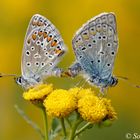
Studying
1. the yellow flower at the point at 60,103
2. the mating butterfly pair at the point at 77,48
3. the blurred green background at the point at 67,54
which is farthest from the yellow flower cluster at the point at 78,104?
the blurred green background at the point at 67,54

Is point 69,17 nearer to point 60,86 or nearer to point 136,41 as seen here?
point 136,41

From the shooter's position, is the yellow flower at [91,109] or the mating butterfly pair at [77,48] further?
the mating butterfly pair at [77,48]

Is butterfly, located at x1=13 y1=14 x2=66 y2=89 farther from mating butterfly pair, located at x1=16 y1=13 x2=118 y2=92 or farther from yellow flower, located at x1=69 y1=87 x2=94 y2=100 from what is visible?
yellow flower, located at x1=69 y1=87 x2=94 y2=100

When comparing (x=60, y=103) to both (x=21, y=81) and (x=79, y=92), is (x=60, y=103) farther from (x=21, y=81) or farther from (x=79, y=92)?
(x=21, y=81)

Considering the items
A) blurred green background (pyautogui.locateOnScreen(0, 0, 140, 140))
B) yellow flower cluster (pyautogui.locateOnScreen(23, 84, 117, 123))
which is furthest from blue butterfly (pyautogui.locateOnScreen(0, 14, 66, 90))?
blurred green background (pyautogui.locateOnScreen(0, 0, 140, 140))

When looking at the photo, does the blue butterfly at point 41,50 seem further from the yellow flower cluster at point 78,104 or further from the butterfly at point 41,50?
the yellow flower cluster at point 78,104

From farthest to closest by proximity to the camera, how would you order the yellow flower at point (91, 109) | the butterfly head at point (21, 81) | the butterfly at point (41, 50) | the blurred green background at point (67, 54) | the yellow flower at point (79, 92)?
the blurred green background at point (67, 54), the butterfly at point (41, 50), the butterfly head at point (21, 81), the yellow flower at point (79, 92), the yellow flower at point (91, 109)
